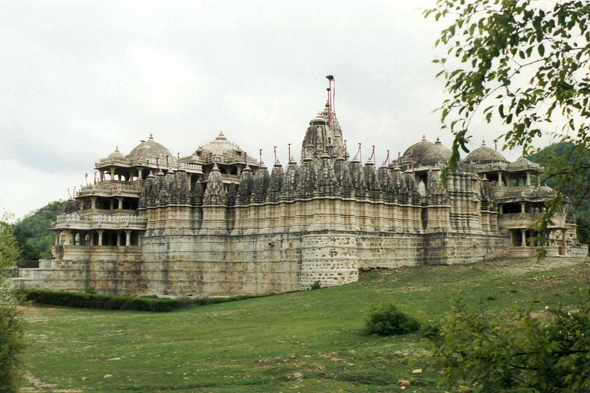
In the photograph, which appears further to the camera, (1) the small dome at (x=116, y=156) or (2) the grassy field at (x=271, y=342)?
(1) the small dome at (x=116, y=156)

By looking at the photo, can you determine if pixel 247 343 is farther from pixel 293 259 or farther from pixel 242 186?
pixel 242 186

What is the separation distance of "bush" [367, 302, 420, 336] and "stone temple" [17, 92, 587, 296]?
1700 cm

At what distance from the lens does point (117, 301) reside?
39.1m

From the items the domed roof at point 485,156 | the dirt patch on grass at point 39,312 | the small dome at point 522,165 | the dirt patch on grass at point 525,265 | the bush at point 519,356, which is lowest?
the dirt patch on grass at point 39,312

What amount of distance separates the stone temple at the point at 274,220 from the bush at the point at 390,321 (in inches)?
669

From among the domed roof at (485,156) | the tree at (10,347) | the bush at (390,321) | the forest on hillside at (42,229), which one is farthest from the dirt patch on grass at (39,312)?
the domed roof at (485,156)

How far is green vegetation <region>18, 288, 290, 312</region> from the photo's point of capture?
37.1m

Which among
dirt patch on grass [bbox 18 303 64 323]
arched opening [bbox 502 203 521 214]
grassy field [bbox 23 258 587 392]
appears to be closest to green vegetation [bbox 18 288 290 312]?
Result: dirt patch on grass [bbox 18 303 64 323]

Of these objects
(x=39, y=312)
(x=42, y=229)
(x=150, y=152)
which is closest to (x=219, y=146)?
(x=150, y=152)

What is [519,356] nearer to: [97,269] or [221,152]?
[97,269]

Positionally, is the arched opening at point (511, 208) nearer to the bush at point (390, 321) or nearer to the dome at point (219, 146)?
the dome at point (219, 146)

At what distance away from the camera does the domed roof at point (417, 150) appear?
5328 cm

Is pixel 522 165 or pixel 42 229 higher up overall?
pixel 522 165

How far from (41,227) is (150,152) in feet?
169
